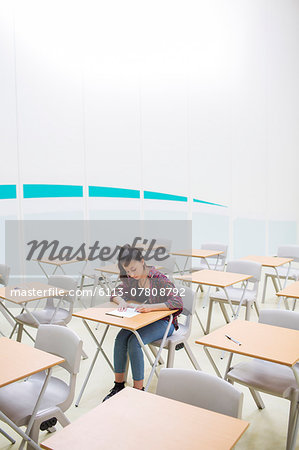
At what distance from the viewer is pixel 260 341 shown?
2.45 meters

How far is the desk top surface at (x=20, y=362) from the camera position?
2.01m

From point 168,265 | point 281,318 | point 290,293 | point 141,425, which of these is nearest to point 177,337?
point 281,318

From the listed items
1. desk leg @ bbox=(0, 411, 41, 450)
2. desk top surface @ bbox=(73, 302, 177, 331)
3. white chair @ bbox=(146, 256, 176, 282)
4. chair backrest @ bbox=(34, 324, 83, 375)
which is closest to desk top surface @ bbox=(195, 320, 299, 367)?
desk top surface @ bbox=(73, 302, 177, 331)

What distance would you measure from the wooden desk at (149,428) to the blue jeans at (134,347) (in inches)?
48.9

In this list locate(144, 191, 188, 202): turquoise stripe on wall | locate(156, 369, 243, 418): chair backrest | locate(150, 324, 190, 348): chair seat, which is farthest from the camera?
locate(144, 191, 188, 202): turquoise stripe on wall

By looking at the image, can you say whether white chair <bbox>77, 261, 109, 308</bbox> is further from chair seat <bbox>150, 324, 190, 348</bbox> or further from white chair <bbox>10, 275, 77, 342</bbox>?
chair seat <bbox>150, 324, 190, 348</bbox>

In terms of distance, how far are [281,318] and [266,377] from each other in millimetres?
514

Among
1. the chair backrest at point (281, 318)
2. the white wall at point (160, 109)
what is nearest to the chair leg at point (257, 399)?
the chair backrest at point (281, 318)

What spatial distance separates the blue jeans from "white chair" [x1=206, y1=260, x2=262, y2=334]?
131cm

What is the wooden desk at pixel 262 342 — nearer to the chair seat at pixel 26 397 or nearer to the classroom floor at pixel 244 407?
the classroom floor at pixel 244 407

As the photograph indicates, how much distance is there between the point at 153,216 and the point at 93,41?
10.3 ft

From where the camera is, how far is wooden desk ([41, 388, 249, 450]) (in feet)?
4.84

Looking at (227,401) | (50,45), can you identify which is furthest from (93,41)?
(227,401)

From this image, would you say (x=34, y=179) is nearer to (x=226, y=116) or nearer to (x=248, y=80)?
(x=226, y=116)
